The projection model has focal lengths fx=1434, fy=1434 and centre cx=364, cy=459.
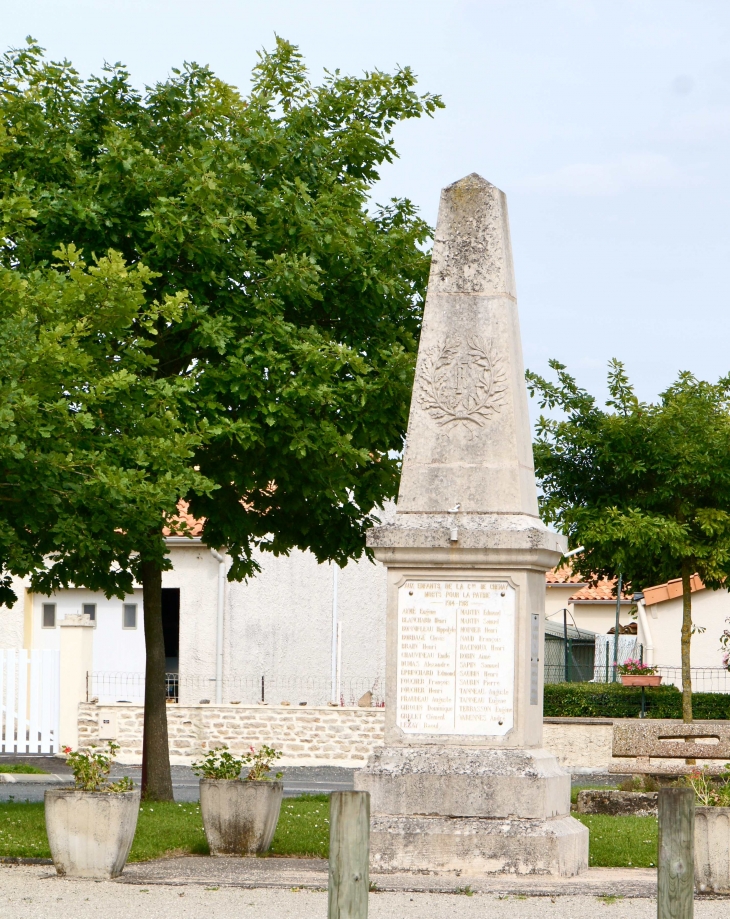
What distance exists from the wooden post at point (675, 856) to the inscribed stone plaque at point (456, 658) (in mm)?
3244

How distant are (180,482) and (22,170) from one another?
4009 millimetres

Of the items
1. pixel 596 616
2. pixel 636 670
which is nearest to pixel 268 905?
pixel 636 670

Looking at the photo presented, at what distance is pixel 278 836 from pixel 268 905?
3397mm

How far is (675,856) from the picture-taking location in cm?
605

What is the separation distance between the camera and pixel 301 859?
10.6 meters

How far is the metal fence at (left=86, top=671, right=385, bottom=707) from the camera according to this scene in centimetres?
2764

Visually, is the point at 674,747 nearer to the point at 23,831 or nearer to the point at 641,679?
the point at 23,831

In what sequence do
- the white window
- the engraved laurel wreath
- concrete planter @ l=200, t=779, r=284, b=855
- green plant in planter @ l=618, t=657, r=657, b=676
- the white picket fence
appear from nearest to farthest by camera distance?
the engraved laurel wreath → concrete planter @ l=200, t=779, r=284, b=855 → green plant in planter @ l=618, t=657, r=657, b=676 → the white picket fence → the white window

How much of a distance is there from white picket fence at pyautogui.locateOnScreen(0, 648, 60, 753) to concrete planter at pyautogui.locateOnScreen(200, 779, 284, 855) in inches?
538

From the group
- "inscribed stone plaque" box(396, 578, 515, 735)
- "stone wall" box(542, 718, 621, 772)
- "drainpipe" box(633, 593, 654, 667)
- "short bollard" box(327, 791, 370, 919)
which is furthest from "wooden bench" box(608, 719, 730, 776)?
"drainpipe" box(633, 593, 654, 667)

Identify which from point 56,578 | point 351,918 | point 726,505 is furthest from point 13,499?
point 726,505

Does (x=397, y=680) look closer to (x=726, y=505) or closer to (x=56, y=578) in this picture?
(x=56, y=578)

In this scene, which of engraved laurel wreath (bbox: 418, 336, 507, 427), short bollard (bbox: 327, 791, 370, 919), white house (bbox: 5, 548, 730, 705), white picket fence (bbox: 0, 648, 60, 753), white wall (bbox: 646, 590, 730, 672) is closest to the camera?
short bollard (bbox: 327, 791, 370, 919)

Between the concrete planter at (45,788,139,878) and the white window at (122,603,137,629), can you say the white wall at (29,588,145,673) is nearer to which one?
the white window at (122,603,137,629)
